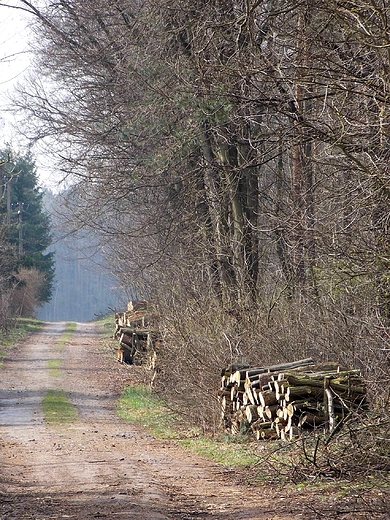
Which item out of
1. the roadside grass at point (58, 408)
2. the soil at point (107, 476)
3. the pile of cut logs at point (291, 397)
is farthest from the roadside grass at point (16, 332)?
the pile of cut logs at point (291, 397)

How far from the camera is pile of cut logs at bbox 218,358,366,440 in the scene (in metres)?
11.2

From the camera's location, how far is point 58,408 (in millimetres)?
18297

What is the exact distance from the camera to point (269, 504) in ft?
27.6

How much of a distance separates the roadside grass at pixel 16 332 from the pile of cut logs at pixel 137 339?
4.25 metres

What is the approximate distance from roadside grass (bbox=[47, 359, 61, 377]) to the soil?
5.10 meters

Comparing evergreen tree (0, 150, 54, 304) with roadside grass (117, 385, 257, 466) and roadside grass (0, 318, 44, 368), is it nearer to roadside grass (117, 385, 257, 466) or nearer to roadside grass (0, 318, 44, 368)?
roadside grass (0, 318, 44, 368)

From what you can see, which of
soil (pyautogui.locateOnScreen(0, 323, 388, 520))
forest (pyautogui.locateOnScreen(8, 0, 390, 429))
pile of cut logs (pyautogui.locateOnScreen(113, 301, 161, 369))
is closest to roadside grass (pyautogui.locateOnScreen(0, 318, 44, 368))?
pile of cut logs (pyautogui.locateOnScreen(113, 301, 161, 369))

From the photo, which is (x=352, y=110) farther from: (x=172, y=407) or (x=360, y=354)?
(x=172, y=407)

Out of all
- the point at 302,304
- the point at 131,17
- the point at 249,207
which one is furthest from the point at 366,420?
the point at 131,17

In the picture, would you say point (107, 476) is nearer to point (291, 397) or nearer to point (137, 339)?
point (291, 397)

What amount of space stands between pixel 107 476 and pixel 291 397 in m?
2.83

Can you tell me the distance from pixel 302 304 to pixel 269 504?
6608mm

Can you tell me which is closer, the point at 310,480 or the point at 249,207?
the point at 310,480

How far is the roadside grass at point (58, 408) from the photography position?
16.6 meters
